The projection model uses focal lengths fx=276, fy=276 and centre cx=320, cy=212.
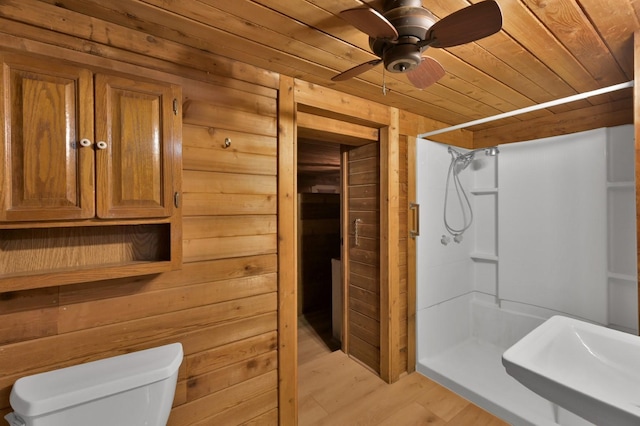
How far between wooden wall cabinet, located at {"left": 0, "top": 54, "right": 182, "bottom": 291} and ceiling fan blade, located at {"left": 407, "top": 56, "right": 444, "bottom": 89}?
107cm

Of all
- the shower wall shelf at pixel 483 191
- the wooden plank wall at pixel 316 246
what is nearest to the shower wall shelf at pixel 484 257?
the shower wall shelf at pixel 483 191

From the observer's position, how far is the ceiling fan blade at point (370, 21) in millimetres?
827

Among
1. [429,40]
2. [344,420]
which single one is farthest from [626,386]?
[429,40]

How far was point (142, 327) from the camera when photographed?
128cm

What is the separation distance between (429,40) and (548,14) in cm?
60

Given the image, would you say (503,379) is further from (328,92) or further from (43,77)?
(43,77)

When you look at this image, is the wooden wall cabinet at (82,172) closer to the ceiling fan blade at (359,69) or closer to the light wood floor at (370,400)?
the ceiling fan blade at (359,69)

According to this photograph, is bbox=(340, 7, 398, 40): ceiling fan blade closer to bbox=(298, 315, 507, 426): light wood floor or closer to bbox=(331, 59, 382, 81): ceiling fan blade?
bbox=(331, 59, 382, 81): ceiling fan blade

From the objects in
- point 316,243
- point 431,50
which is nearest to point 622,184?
point 431,50

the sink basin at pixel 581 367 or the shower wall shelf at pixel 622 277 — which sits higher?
the shower wall shelf at pixel 622 277

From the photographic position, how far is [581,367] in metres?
1.26

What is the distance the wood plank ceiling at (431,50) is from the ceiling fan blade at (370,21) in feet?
0.81

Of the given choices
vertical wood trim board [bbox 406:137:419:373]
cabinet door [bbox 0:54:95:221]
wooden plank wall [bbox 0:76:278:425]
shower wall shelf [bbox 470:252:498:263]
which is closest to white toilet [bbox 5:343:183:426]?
wooden plank wall [bbox 0:76:278:425]

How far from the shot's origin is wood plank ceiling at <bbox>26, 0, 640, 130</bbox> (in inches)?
43.2
